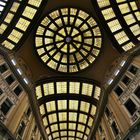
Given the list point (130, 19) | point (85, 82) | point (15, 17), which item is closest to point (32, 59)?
point (15, 17)

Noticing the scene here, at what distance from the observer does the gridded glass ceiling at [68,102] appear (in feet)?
123

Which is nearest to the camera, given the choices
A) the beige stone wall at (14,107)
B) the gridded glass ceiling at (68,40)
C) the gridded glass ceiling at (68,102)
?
the beige stone wall at (14,107)

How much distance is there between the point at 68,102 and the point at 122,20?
19.1 metres

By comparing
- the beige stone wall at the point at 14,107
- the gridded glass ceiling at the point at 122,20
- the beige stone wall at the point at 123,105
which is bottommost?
the beige stone wall at the point at 123,105

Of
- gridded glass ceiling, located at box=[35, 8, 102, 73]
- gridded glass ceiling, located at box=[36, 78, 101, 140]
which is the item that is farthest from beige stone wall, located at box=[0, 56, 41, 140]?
gridded glass ceiling, located at box=[35, 8, 102, 73]

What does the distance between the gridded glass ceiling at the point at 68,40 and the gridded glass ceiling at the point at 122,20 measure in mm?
2195

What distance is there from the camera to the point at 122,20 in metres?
30.2

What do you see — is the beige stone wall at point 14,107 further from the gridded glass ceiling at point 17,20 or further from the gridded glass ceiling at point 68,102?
the gridded glass ceiling at point 68,102

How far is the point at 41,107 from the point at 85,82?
10.6 m

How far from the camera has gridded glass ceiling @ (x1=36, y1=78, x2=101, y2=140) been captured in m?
37.5

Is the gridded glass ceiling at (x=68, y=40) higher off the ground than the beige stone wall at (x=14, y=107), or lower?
higher

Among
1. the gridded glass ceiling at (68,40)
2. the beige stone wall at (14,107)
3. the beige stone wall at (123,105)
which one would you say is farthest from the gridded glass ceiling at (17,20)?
the beige stone wall at (123,105)

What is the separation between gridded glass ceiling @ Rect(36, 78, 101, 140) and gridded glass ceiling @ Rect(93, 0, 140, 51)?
362 inches

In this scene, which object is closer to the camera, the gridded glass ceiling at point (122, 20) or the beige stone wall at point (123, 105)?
the beige stone wall at point (123, 105)
